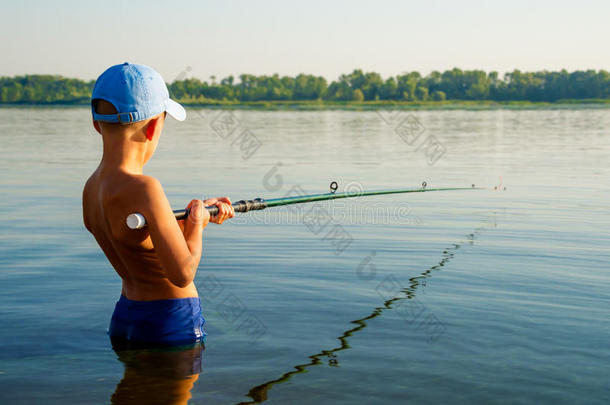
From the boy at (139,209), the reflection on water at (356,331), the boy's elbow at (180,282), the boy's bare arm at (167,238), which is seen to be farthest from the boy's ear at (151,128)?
the reflection on water at (356,331)

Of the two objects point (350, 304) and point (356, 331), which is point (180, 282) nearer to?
point (356, 331)

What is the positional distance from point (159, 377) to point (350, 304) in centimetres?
273

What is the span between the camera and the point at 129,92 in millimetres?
3545

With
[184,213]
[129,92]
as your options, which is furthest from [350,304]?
[129,92]

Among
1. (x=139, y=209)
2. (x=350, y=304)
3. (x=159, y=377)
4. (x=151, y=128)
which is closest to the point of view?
(x=139, y=209)

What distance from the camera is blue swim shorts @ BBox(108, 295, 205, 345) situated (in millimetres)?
3926

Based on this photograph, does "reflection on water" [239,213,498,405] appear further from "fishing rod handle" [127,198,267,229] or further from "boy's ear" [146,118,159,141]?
"boy's ear" [146,118,159,141]

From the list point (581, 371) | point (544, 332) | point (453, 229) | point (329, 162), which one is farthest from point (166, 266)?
point (329, 162)

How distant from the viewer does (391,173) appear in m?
21.0

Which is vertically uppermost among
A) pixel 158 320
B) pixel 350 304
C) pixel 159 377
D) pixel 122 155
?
pixel 122 155

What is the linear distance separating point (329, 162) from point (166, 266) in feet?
68.4

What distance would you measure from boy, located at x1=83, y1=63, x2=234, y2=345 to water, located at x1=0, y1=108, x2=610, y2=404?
55cm

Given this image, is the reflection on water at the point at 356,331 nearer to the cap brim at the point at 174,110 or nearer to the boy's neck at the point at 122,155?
the boy's neck at the point at 122,155

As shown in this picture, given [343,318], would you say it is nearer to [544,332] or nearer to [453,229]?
[544,332]
